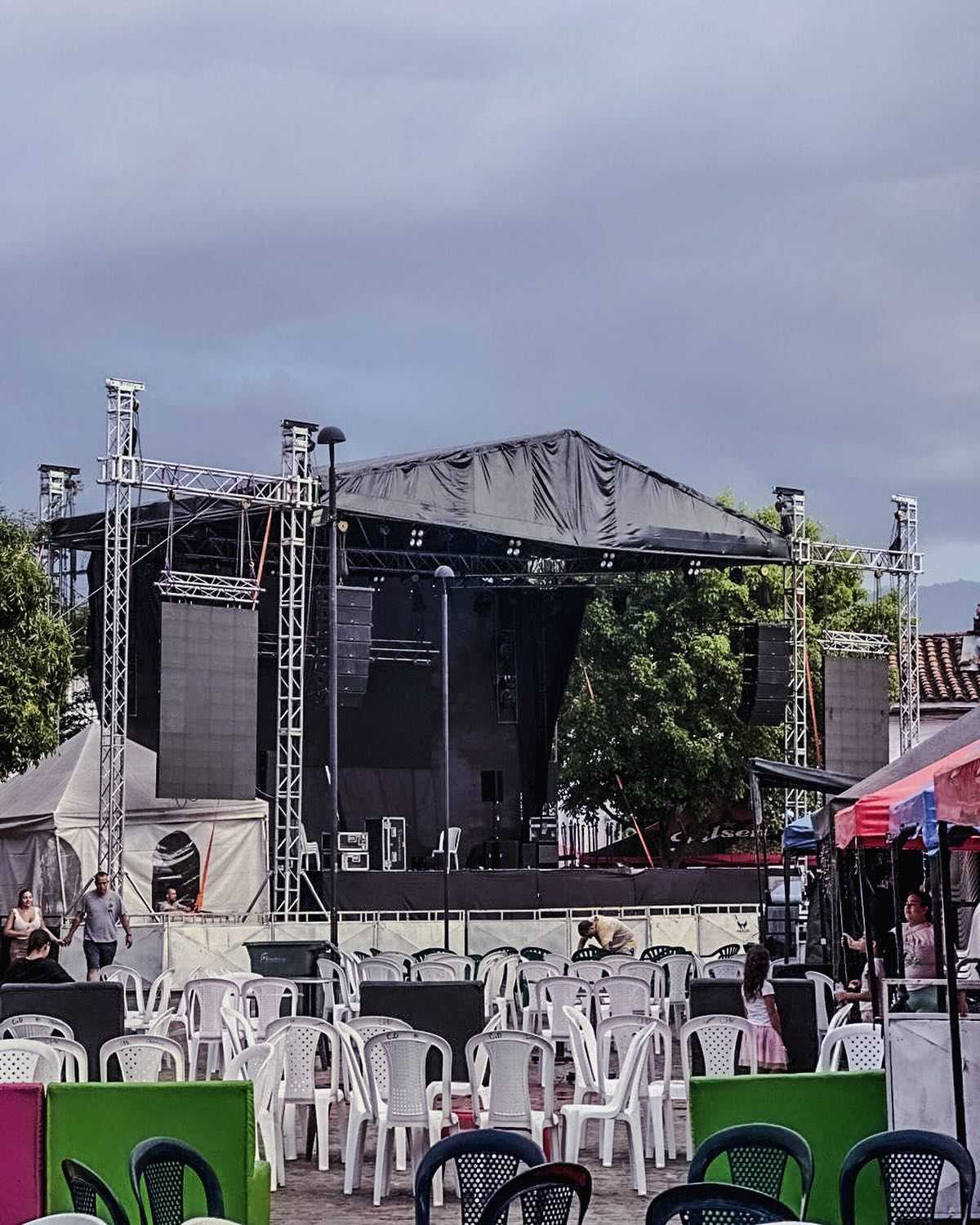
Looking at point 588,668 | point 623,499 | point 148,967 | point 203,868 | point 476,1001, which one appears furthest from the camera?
point 588,668

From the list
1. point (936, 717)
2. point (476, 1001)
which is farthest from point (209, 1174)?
point (936, 717)

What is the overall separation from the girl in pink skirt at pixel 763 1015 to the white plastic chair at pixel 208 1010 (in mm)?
4417

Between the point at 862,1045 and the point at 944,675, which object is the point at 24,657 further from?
the point at 944,675

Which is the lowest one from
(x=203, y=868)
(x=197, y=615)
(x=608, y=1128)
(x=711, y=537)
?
(x=608, y=1128)

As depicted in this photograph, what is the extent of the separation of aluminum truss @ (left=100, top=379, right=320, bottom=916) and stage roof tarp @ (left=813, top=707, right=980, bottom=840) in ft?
38.2

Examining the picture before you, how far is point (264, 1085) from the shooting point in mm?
10789

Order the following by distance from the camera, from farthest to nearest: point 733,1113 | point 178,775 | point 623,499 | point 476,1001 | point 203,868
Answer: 1. point 623,499
2. point 203,868
3. point 178,775
4. point 476,1001
5. point 733,1113

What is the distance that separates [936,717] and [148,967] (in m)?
29.5

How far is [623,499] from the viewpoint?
108 feet

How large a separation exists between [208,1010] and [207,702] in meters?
13.2

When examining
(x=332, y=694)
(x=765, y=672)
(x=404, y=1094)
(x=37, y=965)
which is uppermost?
(x=765, y=672)

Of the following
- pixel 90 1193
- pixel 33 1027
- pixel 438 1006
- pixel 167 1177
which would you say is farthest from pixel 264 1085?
pixel 90 1193

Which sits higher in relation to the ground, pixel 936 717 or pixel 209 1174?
pixel 936 717

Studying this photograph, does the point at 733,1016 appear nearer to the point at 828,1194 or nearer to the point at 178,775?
the point at 828,1194
